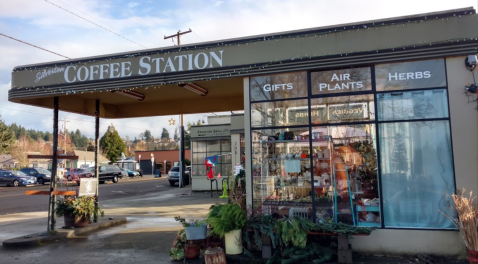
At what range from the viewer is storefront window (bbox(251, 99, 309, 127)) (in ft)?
23.5

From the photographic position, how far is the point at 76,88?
8.51 meters

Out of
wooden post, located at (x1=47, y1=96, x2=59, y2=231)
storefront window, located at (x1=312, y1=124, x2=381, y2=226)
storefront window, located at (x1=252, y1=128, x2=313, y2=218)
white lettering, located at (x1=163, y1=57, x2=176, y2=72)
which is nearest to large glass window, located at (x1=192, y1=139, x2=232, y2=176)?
wooden post, located at (x1=47, y1=96, x2=59, y2=231)

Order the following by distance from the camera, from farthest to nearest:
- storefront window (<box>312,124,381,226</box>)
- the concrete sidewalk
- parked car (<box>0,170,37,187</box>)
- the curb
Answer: parked car (<box>0,170,37,187</box>) → the curb → storefront window (<box>312,124,381,226</box>) → the concrete sidewalk

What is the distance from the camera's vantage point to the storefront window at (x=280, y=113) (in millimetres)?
7148

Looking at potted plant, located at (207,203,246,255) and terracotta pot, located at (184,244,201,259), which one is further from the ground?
potted plant, located at (207,203,246,255)

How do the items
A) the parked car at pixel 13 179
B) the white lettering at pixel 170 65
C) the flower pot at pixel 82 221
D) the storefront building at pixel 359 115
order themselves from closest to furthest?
1. the storefront building at pixel 359 115
2. the white lettering at pixel 170 65
3. the flower pot at pixel 82 221
4. the parked car at pixel 13 179

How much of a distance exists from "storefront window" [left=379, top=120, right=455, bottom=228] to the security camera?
1.03 metres

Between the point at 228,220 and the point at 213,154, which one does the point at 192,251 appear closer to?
the point at 228,220

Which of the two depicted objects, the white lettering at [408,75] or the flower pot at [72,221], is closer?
the white lettering at [408,75]

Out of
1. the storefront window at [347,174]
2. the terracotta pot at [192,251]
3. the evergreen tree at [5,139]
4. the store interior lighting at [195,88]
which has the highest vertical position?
the evergreen tree at [5,139]

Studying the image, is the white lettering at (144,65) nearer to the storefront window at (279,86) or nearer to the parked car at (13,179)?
the storefront window at (279,86)

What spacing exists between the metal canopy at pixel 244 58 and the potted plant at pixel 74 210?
266cm

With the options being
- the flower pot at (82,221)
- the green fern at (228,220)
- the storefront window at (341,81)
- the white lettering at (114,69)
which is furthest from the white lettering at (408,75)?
the flower pot at (82,221)

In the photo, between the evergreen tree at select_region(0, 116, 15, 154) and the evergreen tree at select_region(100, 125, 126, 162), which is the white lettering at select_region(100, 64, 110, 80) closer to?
the evergreen tree at select_region(0, 116, 15, 154)
